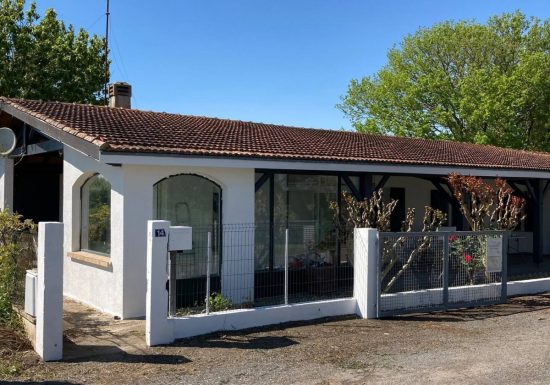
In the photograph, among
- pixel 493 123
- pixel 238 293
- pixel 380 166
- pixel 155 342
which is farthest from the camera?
pixel 493 123

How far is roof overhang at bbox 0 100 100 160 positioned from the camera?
28.7 ft

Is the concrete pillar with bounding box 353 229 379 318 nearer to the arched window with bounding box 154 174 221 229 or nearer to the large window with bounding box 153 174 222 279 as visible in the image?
the large window with bounding box 153 174 222 279

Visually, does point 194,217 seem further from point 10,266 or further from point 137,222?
point 10,266

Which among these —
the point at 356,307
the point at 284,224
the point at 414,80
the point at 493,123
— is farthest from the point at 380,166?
the point at 414,80

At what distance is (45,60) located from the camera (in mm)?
23266

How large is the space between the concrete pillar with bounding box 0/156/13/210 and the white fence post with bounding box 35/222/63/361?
23.3 ft

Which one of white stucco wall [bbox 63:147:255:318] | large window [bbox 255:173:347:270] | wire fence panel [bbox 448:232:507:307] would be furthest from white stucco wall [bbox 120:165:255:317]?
wire fence panel [bbox 448:232:507:307]

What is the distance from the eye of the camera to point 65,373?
628 cm

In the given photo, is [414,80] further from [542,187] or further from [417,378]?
[417,378]

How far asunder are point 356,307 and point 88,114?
6.37m

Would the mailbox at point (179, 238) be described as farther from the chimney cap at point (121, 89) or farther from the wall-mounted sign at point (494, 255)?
the chimney cap at point (121, 89)

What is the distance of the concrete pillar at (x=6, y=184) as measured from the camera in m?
13.2

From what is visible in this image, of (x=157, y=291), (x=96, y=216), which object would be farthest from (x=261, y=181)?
(x=157, y=291)

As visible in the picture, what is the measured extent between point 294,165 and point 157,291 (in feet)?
13.6
